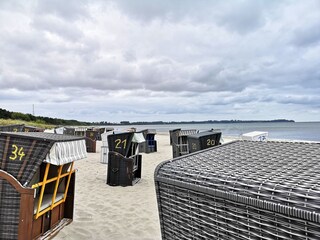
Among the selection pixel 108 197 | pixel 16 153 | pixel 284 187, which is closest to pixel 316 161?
pixel 284 187

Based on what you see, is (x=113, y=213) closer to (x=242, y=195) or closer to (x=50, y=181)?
(x=50, y=181)

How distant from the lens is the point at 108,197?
17.5 ft

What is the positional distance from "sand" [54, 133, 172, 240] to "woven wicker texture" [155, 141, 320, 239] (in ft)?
6.67

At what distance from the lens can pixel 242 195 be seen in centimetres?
121

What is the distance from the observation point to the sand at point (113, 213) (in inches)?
139

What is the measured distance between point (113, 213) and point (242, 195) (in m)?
3.56

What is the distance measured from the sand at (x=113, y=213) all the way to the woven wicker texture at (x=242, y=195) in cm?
203

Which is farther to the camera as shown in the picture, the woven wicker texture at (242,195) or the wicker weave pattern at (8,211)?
the wicker weave pattern at (8,211)

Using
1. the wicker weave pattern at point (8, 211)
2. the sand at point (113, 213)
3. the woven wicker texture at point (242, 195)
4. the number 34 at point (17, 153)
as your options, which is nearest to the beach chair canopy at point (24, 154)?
the number 34 at point (17, 153)

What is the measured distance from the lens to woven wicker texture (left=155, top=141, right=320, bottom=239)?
3.46 feet

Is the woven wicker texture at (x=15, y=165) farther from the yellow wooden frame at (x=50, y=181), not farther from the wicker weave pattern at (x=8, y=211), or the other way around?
the yellow wooden frame at (x=50, y=181)

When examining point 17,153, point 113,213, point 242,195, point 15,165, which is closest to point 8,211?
point 15,165

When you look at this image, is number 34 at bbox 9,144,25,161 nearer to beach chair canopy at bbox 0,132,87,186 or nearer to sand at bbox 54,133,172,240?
beach chair canopy at bbox 0,132,87,186

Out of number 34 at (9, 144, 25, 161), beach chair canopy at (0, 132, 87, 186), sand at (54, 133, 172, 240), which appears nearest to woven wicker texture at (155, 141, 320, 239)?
beach chair canopy at (0, 132, 87, 186)
